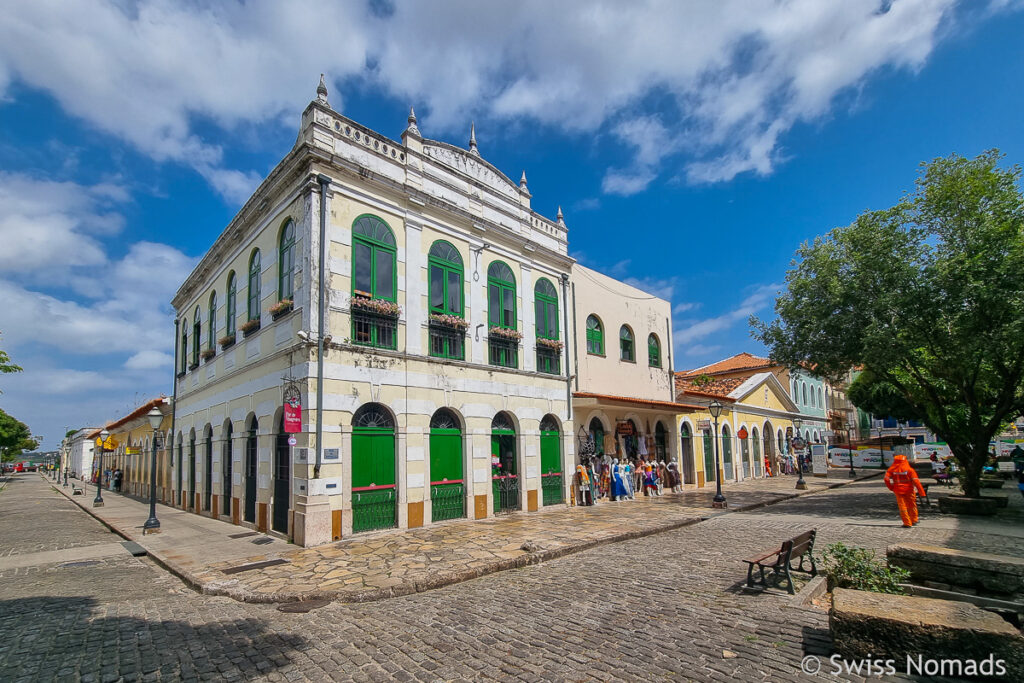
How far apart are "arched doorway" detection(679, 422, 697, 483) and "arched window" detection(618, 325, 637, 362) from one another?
166 inches

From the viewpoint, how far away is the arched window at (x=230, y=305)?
1606 cm

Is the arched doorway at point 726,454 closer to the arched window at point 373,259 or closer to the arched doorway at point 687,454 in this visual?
the arched doorway at point 687,454

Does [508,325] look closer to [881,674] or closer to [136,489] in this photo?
[881,674]

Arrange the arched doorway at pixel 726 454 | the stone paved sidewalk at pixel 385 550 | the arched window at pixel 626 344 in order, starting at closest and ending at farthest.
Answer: the stone paved sidewalk at pixel 385 550, the arched window at pixel 626 344, the arched doorway at pixel 726 454

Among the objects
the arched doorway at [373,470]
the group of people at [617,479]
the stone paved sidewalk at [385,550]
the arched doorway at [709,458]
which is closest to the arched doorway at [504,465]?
the stone paved sidewalk at [385,550]

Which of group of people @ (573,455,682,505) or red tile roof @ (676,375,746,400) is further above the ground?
red tile roof @ (676,375,746,400)

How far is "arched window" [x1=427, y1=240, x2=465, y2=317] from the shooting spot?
13.9 m

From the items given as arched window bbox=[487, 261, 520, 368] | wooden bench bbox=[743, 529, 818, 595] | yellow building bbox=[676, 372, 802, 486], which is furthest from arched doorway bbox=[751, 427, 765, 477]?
wooden bench bbox=[743, 529, 818, 595]

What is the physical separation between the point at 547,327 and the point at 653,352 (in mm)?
7714

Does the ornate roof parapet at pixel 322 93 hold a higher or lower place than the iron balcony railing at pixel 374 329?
higher

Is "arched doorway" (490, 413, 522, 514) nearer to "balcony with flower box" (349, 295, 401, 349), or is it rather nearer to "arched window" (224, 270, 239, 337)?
"balcony with flower box" (349, 295, 401, 349)

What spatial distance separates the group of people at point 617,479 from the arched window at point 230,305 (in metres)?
11.6

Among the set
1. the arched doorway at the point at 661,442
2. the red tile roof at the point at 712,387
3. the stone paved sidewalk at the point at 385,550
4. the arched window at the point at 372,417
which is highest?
the red tile roof at the point at 712,387

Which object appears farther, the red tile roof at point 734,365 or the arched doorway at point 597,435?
the red tile roof at point 734,365
